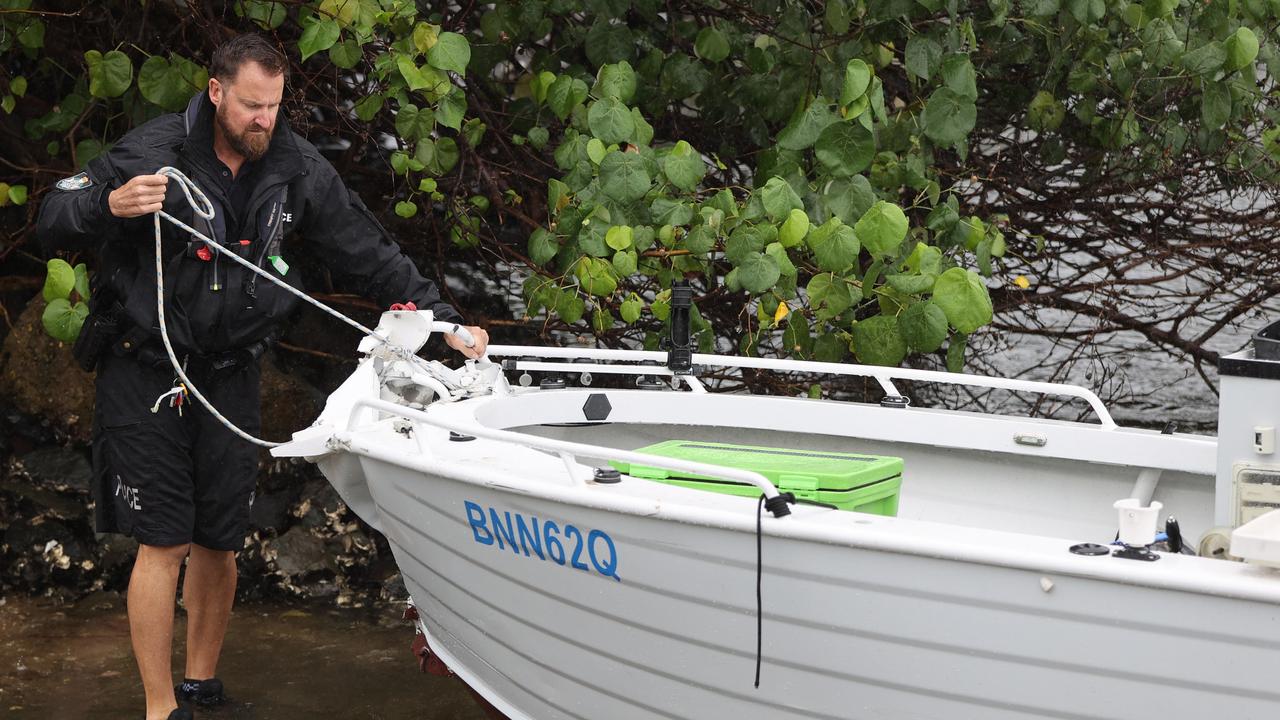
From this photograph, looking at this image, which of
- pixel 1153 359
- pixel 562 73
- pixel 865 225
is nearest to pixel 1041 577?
pixel 865 225

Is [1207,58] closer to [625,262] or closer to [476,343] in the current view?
[625,262]

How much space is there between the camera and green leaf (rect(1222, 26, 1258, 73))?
4086 mm

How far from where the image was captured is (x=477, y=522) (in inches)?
120

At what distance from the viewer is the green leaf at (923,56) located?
4.16 m

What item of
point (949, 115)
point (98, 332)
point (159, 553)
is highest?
point (949, 115)

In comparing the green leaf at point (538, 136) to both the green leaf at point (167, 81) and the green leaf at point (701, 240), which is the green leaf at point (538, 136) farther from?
the green leaf at point (167, 81)

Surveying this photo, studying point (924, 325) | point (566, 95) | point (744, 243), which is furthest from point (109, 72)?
point (924, 325)

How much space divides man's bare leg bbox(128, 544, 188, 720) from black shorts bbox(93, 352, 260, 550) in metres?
0.06

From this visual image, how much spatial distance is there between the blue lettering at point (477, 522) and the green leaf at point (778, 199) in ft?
4.47

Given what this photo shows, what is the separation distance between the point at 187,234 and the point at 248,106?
0.35 metres

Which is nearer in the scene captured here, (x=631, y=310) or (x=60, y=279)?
(x=60, y=279)

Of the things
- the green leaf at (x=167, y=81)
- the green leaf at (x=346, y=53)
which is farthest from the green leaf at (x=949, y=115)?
the green leaf at (x=167, y=81)

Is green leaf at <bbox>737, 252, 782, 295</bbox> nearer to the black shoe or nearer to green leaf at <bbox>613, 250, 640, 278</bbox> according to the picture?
green leaf at <bbox>613, 250, 640, 278</bbox>

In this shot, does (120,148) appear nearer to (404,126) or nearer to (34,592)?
(404,126)
